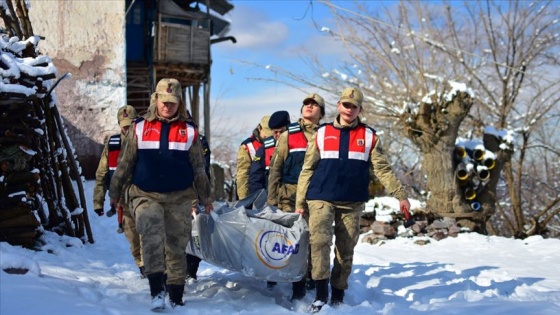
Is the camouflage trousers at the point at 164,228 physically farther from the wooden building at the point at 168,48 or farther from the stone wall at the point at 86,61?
the wooden building at the point at 168,48

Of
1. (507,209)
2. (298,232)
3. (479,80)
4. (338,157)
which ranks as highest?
(479,80)

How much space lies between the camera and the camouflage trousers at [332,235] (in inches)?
207

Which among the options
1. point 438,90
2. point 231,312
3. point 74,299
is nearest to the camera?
point 74,299

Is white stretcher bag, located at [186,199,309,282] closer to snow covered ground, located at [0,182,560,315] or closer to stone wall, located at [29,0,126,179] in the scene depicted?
snow covered ground, located at [0,182,560,315]

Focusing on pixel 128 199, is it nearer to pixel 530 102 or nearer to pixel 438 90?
pixel 438 90

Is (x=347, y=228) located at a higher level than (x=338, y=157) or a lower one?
lower

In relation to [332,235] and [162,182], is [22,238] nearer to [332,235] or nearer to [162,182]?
[162,182]

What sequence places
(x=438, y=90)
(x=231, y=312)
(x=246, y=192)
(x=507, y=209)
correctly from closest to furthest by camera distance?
1. (x=231, y=312)
2. (x=246, y=192)
3. (x=438, y=90)
4. (x=507, y=209)

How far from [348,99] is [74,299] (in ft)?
8.76

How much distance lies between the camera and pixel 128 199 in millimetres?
5070

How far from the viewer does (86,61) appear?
14.0 metres

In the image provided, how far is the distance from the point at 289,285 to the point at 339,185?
1.54m

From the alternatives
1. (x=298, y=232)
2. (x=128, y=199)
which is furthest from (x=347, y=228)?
(x=128, y=199)

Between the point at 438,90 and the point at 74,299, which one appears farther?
the point at 438,90
